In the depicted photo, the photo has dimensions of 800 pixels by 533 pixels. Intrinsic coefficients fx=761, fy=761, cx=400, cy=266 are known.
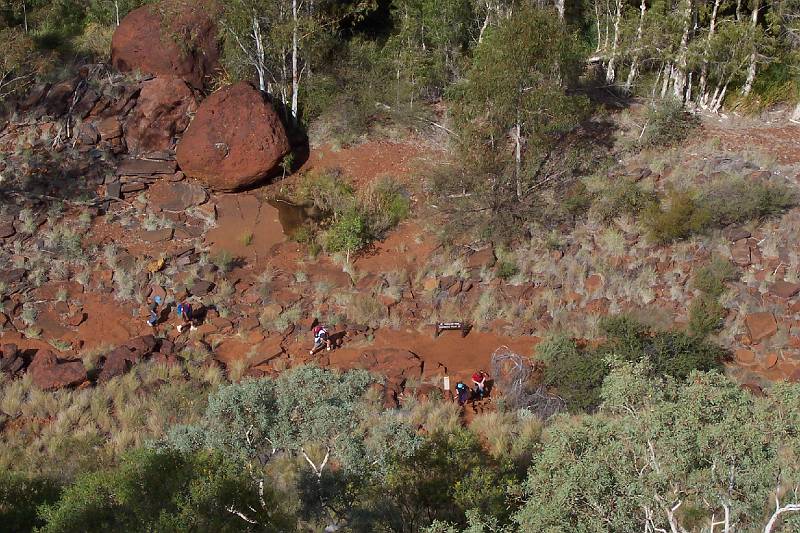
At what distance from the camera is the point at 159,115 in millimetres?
20016

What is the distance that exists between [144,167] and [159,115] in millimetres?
1686

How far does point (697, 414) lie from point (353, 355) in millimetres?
8327

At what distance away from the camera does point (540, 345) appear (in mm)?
14109

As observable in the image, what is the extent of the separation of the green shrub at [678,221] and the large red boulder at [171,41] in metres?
12.8

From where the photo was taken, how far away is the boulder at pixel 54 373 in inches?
524

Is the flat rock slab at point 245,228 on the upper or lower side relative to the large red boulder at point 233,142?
lower

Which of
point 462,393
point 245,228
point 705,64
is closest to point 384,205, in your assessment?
point 245,228

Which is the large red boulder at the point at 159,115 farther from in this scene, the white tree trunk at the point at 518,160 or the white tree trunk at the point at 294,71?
the white tree trunk at the point at 518,160

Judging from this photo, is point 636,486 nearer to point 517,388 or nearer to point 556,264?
point 517,388

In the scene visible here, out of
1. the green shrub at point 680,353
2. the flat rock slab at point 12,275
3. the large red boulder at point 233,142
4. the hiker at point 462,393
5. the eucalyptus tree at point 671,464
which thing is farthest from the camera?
the large red boulder at point 233,142

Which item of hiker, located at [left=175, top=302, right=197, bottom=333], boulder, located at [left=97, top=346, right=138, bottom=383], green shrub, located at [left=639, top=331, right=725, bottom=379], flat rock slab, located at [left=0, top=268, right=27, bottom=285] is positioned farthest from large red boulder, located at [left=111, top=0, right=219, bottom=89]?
green shrub, located at [left=639, top=331, right=725, bottom=379]

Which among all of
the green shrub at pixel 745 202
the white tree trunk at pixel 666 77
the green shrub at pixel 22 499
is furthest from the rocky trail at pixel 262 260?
the green shrub at pixel 22 499

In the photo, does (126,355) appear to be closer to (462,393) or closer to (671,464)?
(462,393)

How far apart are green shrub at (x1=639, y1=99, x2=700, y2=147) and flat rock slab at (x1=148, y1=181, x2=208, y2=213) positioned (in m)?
11.1
